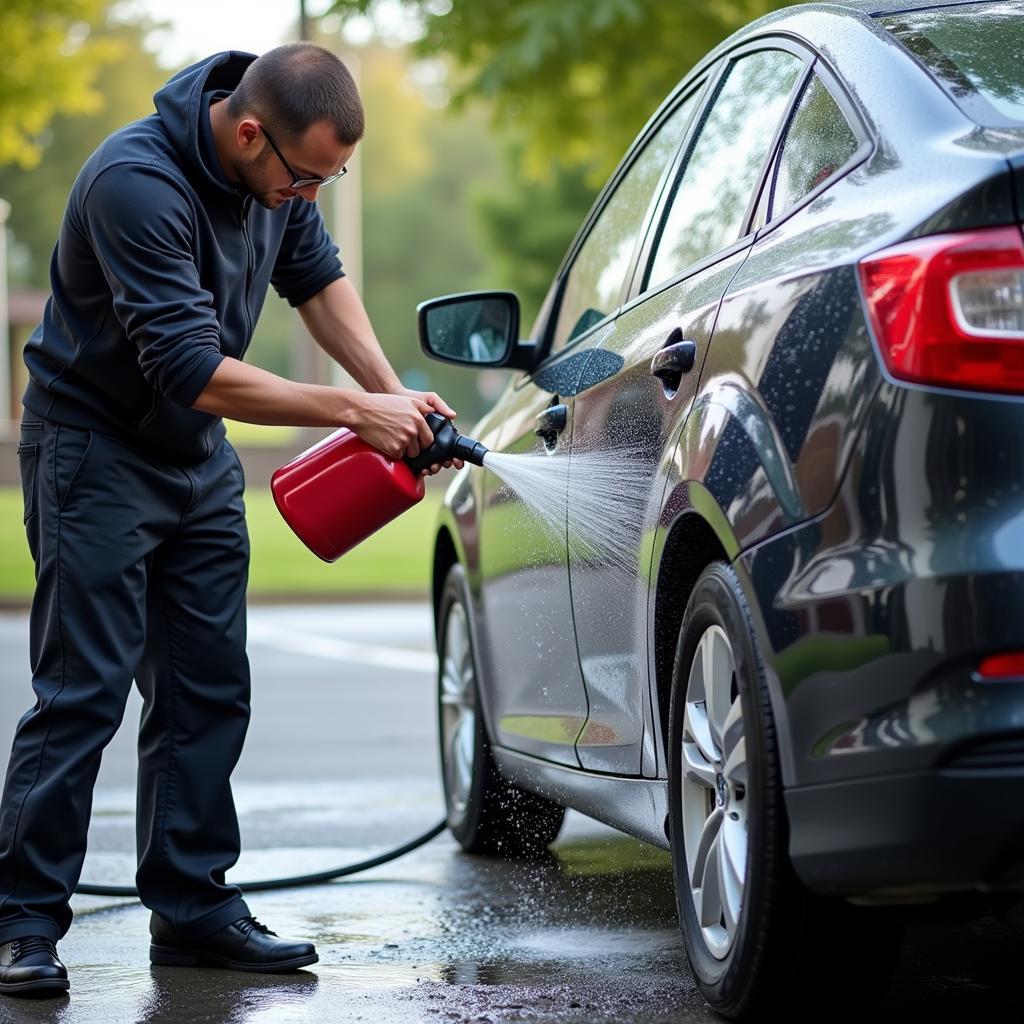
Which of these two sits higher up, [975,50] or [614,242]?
[975,50]

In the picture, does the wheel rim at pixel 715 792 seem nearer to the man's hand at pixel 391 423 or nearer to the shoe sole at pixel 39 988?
the man's hand at pixel 391 423

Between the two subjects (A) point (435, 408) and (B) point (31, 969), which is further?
(A) point (435, 408)

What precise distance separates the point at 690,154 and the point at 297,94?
85 centimetres

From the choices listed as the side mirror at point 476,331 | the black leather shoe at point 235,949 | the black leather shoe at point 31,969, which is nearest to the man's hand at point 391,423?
the side mirror at point 476,331

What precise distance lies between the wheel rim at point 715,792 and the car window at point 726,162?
2.76ft

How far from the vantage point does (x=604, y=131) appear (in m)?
12.3

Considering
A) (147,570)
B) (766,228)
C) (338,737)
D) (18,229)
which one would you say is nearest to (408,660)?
(338,737)

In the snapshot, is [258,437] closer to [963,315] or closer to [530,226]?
[530,226]

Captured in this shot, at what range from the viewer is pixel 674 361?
329 centimetres

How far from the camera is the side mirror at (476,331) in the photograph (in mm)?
4766

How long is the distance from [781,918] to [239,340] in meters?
1.84

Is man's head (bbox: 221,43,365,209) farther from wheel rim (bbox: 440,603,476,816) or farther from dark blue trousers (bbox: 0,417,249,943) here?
wheel rim (bbox: 440,603,476,816)

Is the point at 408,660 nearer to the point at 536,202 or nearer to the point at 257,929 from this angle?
the point at 257,929

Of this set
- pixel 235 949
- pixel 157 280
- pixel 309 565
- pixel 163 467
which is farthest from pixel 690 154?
pixel 309 565
